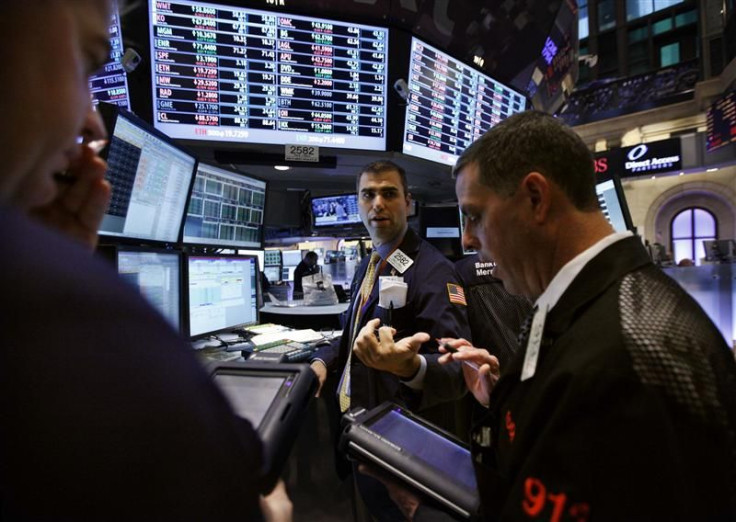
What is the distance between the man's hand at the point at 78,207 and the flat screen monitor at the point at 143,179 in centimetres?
86

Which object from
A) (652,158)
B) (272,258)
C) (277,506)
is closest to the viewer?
(277,506)

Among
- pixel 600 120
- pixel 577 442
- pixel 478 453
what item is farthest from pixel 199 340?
pixel 600 120

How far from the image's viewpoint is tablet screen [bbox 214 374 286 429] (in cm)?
62

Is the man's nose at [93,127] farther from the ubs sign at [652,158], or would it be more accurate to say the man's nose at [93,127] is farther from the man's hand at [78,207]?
the ubs sign at [652,158]

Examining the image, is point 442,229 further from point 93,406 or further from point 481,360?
point 93,406

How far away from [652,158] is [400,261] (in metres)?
9.75

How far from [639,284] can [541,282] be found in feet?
0.88

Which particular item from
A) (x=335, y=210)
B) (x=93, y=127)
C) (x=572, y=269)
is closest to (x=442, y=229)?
(x=335, y=210)

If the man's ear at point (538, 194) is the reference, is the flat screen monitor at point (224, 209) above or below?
above

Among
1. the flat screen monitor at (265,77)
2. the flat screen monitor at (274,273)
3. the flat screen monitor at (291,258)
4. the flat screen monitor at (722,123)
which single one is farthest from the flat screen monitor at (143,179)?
the flat screen monitor at (722,123)

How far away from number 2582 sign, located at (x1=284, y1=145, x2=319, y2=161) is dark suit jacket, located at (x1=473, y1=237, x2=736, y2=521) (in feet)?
6.49

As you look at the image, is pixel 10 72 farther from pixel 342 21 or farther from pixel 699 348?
pixel 342 21

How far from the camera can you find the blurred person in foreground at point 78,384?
194mm

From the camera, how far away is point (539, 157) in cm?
85
